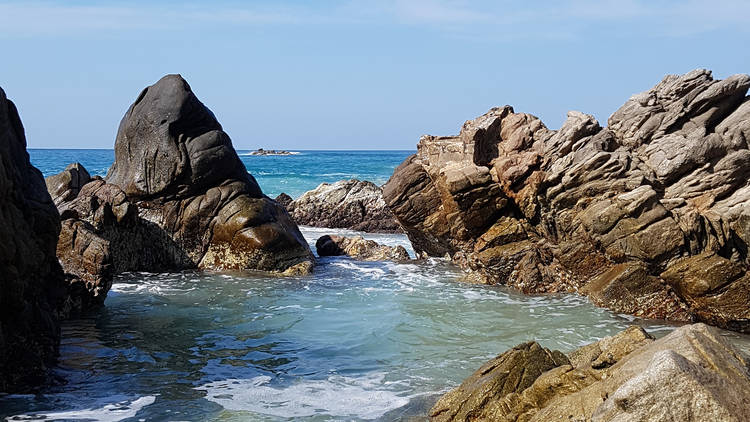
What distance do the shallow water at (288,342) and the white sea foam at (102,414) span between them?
19 mm

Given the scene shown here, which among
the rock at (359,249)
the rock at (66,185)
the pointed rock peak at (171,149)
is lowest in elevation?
the rock at (359,249)

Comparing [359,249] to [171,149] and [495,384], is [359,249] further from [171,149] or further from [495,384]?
[495,384]

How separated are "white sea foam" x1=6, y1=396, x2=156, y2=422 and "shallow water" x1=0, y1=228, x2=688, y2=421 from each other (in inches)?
0.7

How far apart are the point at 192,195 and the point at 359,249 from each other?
15.3 ft

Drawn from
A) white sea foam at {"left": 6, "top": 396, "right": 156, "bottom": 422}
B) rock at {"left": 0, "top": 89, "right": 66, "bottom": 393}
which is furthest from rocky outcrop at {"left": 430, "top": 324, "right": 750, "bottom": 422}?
rock at {"left": 0, "top": 89, "right": 66, "bottom": 393}

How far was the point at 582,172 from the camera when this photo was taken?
11.9m

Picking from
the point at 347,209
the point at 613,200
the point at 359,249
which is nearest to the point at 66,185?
the point at 359,249

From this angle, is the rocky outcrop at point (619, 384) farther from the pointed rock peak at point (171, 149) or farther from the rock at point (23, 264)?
the pointed rock peak at point (171, 149)

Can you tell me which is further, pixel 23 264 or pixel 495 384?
pixel 23 264

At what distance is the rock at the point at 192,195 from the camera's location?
602 inches

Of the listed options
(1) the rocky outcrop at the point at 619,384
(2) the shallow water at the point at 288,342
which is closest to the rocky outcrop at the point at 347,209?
(2) the shallow water at the point at 288,342

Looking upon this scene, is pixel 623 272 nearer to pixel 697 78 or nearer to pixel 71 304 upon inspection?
pixel 697 78

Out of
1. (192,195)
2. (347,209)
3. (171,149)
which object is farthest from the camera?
(347,209)

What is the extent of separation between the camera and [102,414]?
6863 millimetres
